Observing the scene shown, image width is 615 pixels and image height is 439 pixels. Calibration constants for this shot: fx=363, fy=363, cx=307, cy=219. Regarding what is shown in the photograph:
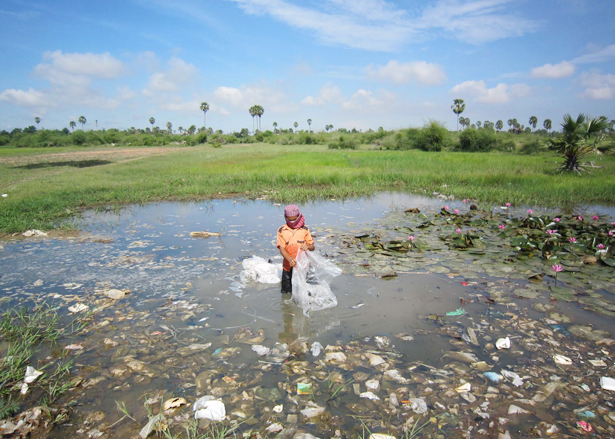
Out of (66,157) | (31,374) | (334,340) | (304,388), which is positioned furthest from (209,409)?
(66,157)

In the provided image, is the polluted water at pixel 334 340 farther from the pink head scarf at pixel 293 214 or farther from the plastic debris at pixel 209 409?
the pink head scarf at pixel 293 214

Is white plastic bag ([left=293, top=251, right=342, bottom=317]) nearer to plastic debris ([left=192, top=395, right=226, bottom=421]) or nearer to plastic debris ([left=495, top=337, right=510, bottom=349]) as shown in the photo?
plastic debris ([left=192, top=395, right=226, bottom=421])

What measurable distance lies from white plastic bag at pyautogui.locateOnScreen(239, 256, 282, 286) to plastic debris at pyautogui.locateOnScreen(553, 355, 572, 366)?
309 centimetres

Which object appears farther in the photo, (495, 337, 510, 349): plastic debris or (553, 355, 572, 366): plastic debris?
(495, 337, 510, 349): plastic debris

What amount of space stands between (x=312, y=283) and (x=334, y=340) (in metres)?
0.80

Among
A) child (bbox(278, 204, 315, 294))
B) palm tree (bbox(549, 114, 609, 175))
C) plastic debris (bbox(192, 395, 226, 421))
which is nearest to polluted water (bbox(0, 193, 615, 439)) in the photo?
plastic debris (bbox(192, 395, 226, 421))

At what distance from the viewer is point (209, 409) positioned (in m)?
2.57

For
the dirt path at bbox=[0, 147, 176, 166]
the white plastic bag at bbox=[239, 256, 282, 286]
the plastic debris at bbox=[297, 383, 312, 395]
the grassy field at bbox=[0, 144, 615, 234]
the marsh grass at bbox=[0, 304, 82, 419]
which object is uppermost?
the dirt path at bbox=[0, 147, 176, 166]

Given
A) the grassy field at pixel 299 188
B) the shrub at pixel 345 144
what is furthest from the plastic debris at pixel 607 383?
the shrub at pixel 345 144

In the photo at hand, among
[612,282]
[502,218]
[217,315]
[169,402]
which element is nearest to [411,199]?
[502,218]

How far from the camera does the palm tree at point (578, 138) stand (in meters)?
13.3

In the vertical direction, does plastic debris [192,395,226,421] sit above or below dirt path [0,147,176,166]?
below

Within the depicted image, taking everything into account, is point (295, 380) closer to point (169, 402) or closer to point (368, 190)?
point (169, 402)

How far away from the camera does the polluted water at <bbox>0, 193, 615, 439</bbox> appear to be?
2.51 m
